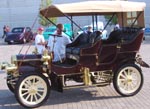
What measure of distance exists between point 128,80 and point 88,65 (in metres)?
1.07

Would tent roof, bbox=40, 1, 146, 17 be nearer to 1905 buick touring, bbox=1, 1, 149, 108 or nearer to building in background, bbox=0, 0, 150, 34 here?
1905 buick touring, bbox=1, 1, 149, 108

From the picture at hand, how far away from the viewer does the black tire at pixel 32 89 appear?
876 cm

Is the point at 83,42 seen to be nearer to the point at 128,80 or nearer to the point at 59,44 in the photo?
the point at 59,44

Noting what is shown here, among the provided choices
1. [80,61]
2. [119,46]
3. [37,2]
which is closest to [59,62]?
[80,61]

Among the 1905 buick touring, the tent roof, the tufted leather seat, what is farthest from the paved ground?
the tent roof

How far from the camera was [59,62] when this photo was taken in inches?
390

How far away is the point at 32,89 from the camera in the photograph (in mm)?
8977

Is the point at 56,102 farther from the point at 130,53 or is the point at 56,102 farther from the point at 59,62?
the point at 130,53

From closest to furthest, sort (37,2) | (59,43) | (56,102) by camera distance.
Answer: (56,102), (59,43), (37,2)

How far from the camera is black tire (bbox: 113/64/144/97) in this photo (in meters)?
9.76

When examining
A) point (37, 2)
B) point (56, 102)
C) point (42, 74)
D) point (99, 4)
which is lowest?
point (56, 102)

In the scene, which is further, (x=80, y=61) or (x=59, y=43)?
(x=59, y=43)

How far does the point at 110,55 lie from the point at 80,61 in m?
0.78

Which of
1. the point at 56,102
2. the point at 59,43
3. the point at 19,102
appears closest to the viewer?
the point at 19,102
